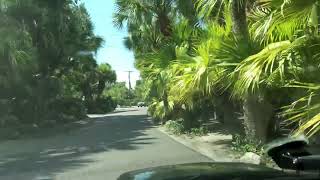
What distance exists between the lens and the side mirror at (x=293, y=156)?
3688mm

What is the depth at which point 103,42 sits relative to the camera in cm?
5012

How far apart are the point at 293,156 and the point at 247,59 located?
4.64 metres

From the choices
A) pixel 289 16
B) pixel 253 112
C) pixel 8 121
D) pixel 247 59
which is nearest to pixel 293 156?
pixel 289 16

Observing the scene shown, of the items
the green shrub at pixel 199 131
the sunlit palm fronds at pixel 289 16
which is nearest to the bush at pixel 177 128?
the green shrub at pixel 199 131

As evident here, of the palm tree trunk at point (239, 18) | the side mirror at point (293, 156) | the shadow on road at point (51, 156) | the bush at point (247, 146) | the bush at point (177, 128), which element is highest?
the palm tree trunk at point (239, 18)

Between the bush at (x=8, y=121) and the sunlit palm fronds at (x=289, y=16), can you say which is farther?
the bush at (x=8, y=121)

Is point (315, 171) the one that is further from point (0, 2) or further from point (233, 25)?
point (0, 2)

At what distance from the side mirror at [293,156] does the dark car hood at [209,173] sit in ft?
0.35

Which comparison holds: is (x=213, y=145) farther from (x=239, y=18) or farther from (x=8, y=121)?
(x=8, y=121)

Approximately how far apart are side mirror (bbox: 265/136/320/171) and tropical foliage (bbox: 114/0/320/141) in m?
1.76

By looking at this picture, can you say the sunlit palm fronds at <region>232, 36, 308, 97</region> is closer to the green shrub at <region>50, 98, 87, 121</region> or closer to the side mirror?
the side mirror

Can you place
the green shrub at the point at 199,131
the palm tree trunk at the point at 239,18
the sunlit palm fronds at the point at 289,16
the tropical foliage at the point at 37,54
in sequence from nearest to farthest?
the sunlit palm fronds at the point at 289,16, the palm tree trunk at the point at 239,18, the green shrub at the point at 199,131, the tropical foliage at the point at 37,54

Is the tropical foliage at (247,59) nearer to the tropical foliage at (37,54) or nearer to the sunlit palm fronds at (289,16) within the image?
the sunlit palm fronds at (289,16)

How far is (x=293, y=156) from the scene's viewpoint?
3852mm
